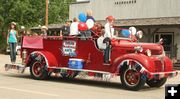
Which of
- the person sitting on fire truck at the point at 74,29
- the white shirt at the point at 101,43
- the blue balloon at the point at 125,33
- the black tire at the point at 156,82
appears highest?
the person sitting on fire truck at the point at 74,29

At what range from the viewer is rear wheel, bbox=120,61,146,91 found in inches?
368

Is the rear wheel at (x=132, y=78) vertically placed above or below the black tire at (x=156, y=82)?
above

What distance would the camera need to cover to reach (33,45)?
1239 cm

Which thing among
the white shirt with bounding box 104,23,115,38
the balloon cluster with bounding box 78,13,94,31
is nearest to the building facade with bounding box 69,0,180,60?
the balloon cluster with bounding box 78,13,94,31

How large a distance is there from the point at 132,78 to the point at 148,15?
70.0 ft

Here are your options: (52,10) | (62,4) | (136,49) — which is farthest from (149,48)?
(62,4)

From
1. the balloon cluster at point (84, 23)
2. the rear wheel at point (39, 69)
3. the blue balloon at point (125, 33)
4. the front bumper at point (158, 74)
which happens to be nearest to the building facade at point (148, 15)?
the blue balloon at point (125, 33)

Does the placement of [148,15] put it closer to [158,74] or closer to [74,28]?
[74,28]

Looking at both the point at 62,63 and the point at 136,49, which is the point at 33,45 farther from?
the point at 136,49

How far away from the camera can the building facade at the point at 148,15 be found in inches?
1023

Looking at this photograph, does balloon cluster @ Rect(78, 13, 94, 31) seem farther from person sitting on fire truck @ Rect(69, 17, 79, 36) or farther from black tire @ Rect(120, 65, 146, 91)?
black tire @ Rect(120, 65, 146, 91)

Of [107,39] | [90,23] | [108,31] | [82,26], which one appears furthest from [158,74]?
[82,26]

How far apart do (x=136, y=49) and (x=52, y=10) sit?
45244 millimetres

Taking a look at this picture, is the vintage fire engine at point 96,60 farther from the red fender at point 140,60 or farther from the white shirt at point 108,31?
the white shirt at point 108,31
